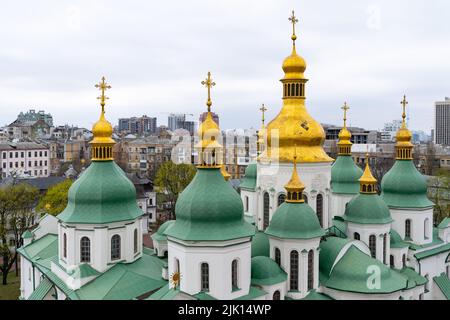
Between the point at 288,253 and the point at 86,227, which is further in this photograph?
the point at 86,227

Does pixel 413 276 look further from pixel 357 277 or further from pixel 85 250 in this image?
pixel 85 250

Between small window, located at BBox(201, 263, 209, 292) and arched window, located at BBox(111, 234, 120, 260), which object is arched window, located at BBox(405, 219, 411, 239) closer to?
small window, located at BBox(201, 263, 209, 292)

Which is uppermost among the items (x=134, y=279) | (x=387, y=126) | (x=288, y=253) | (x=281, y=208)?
(x=387, y=126)

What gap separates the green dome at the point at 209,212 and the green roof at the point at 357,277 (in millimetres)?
4179

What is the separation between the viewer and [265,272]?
14805 millimetres

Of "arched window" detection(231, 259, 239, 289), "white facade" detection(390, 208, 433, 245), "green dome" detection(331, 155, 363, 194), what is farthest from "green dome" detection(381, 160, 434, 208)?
"arched window" detection(231, 259, 239, 289)

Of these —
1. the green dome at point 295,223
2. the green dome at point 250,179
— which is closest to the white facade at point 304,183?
the green dome at point 295,223

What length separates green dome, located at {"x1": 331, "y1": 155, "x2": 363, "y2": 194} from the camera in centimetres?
2252

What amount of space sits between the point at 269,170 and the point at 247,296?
588cm

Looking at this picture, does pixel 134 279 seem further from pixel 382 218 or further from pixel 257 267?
pixel 382 218

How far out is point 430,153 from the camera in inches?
2502
